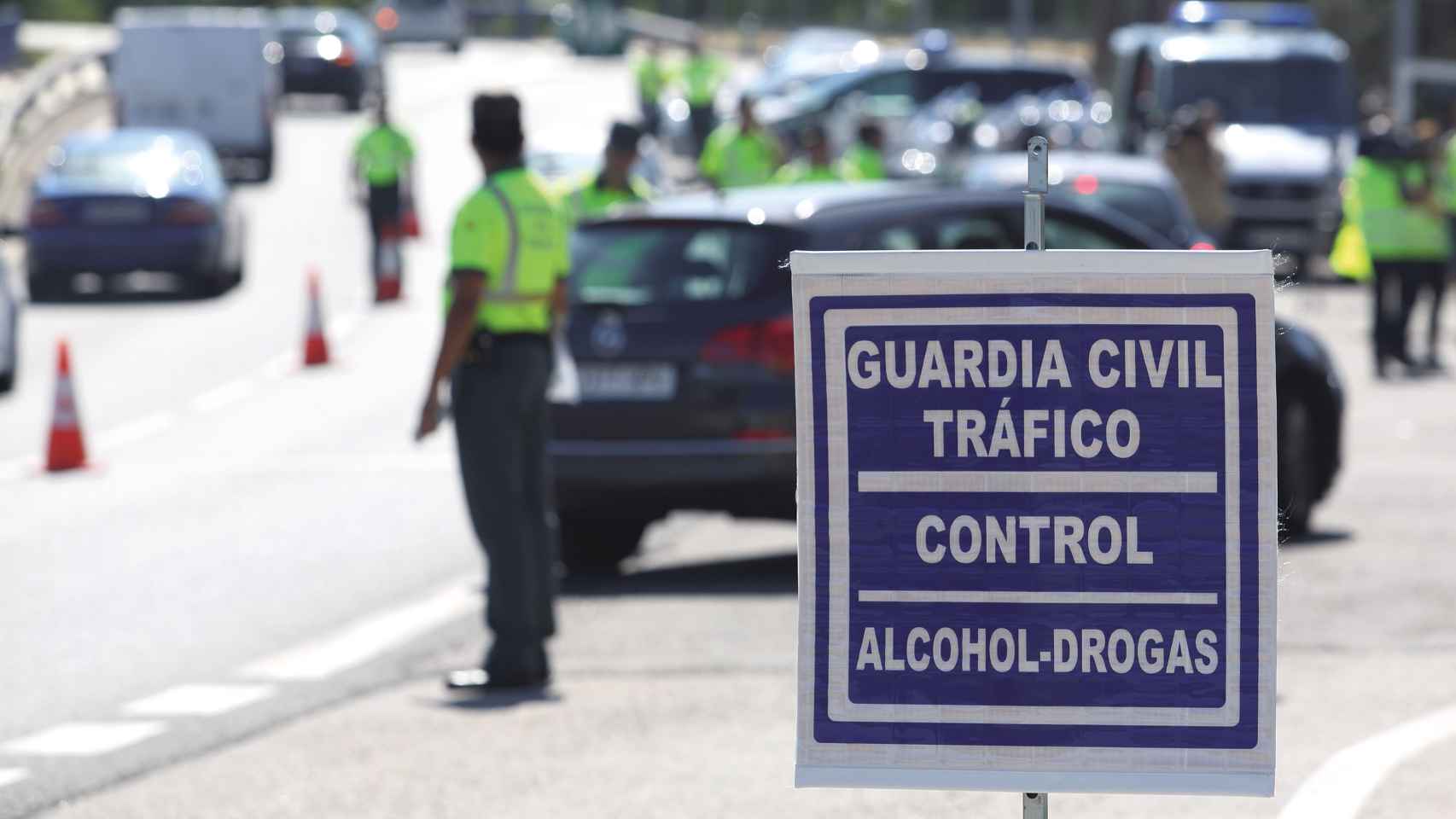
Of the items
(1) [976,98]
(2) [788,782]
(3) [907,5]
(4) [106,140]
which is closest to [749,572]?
(2) [788,782]

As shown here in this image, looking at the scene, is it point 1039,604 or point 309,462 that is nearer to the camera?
point 1039,604

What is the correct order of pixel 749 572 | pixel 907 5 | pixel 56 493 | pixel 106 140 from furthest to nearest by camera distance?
pixel 907 5 < pixel 106 140 < pixel 56 493 < pixel 749 572

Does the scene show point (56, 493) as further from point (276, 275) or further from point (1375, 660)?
point (276, 275)

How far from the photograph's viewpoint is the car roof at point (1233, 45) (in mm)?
31469

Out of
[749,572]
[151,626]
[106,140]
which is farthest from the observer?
[106,140]

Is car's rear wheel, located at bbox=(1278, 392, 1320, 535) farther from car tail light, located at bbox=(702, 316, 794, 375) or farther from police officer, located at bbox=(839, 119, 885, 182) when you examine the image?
police officer, located at bbox=(839, 119, 885, 182)

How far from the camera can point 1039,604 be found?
193 inches

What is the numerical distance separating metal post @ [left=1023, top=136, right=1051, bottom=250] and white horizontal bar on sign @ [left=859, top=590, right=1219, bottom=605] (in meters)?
0.60

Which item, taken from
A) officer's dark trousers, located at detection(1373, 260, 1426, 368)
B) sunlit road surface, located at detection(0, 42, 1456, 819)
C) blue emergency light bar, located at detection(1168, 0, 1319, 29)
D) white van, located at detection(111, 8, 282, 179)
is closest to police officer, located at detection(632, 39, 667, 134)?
white van, located at detection(111, 8, 282, 179)

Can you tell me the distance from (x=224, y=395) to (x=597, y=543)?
864 cm

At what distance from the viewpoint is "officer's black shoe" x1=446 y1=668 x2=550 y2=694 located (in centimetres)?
908

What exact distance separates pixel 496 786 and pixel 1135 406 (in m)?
3.01

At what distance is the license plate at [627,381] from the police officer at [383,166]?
15.7 metres

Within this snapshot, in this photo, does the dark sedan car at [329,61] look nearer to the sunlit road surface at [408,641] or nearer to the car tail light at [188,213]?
the car tail light at [188,213]
